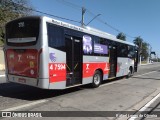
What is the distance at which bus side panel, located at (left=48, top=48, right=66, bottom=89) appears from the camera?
9.42 m

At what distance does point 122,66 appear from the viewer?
58.3 feet

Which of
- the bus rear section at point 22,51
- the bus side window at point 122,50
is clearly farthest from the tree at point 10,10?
the bus rear section at point 22,51

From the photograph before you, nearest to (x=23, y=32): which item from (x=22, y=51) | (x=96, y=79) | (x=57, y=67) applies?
(x=22, y=51)

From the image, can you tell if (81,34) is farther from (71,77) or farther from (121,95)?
(121,95)

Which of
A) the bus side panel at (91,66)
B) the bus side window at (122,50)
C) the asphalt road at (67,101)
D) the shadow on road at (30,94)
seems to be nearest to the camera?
the asphalt road at (67,101)

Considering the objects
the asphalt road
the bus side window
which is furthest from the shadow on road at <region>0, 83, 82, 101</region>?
the bus side window

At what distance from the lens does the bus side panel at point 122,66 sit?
55.6 feet

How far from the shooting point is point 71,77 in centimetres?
1094

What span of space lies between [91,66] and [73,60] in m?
1.85

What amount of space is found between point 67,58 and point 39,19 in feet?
6.95

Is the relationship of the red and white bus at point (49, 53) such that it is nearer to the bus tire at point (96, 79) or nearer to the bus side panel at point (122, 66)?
the bus tire at point (96, 79)

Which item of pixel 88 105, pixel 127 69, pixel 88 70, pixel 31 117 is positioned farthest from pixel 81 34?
pixel 127 69

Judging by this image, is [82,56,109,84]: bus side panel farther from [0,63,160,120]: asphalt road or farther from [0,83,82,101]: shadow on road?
[0,83,82,101]: shadow on road

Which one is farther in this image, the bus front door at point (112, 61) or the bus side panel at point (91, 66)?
the bus front door at point (112, 61)
